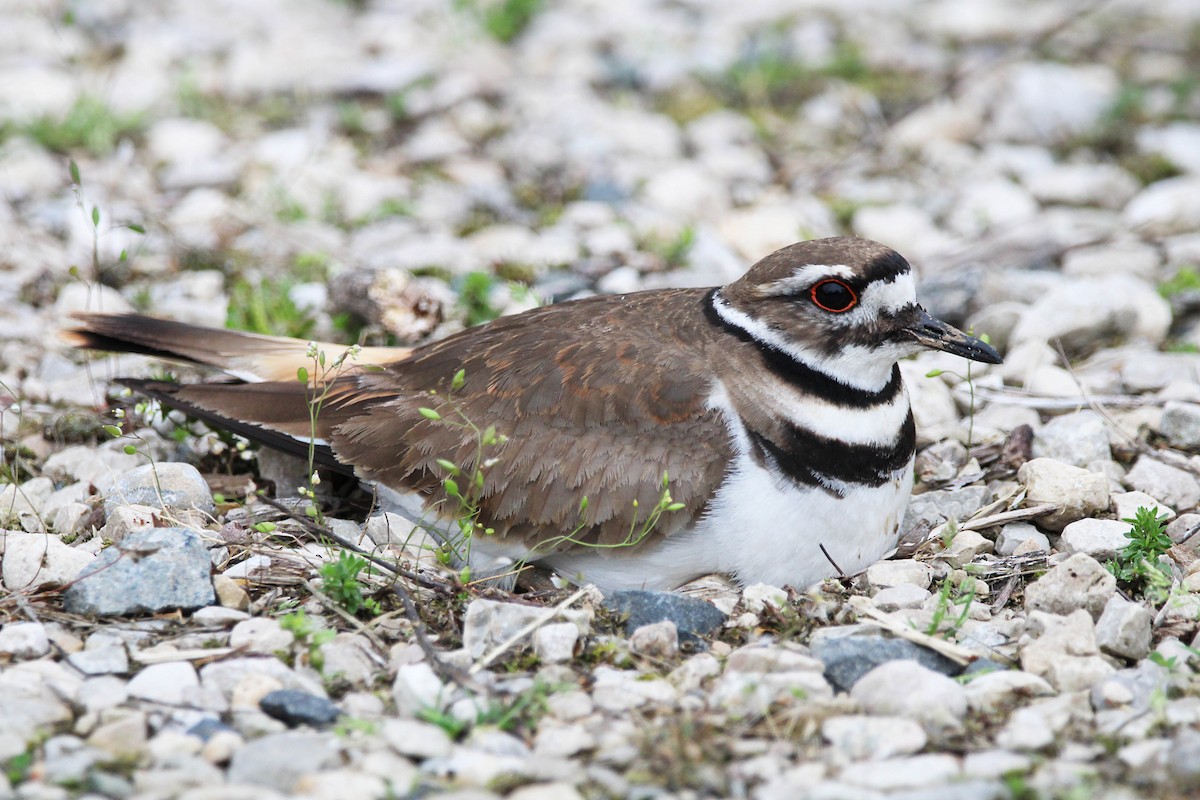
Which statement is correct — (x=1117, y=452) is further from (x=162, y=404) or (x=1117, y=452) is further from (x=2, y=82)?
(x=2, y=82)

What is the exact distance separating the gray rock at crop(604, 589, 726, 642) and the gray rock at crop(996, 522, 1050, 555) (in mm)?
1104

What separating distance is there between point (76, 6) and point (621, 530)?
6.50 meters

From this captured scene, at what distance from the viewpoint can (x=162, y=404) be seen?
188 inches

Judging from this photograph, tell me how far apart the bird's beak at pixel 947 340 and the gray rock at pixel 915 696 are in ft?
3.91

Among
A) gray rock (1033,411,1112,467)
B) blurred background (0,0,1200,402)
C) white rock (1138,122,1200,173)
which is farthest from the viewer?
white rock (1138,122,1200,173)

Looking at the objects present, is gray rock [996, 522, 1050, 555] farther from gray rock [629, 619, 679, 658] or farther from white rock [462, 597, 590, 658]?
white rock [462, 597, 590, 658]

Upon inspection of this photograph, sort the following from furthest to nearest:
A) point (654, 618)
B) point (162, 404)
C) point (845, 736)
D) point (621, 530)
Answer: point (162, 404) → point (621, 530) → point (654, 618) → point (845, 736)

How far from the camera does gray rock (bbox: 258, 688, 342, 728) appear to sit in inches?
126

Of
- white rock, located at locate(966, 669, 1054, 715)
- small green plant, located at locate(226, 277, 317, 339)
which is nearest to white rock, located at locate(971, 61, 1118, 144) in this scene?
small green plant, located at locate(226, 277, 317, 339)

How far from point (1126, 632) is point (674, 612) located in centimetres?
117

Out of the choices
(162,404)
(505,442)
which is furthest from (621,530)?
(162,404)

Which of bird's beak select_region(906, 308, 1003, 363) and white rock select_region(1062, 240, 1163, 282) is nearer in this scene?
bird's beak select_region(906, 308, 1003, 363)

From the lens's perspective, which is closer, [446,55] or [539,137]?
[539,137]

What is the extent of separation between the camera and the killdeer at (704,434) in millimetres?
4078
